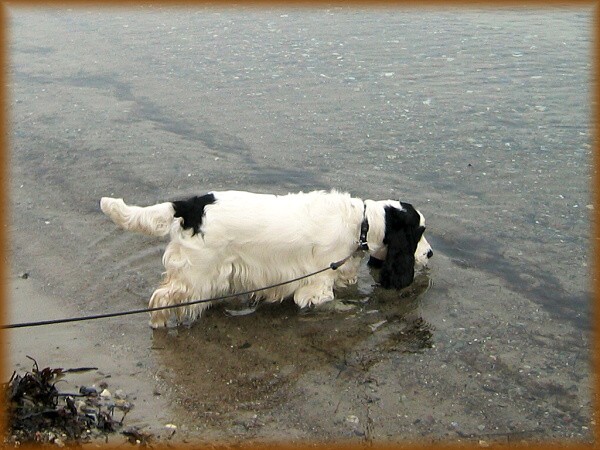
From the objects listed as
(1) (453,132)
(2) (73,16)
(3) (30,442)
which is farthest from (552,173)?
(2) (73,16)

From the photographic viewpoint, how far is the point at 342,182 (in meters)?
7.65

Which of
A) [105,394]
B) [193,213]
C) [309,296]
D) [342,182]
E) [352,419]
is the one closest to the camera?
[352,419]

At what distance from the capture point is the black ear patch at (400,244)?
5.68 metres

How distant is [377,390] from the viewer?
15.6ft

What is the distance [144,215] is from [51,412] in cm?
153

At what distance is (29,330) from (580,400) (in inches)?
143

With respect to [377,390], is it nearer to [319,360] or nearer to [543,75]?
[319,360]

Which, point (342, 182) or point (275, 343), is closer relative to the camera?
point (275, 343)

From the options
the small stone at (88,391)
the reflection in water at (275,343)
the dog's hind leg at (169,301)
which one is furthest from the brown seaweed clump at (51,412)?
the dog's hind leg at (169,301)

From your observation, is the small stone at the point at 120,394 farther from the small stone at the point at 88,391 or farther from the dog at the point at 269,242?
the dog at the point at 269,242

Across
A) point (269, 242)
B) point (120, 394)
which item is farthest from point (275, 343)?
point (120, 394)

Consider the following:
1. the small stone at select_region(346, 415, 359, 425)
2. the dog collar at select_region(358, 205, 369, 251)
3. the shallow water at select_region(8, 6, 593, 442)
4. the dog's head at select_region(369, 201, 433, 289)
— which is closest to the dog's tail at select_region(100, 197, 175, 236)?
the shallow water at select_region(8, 6, 593, 442)

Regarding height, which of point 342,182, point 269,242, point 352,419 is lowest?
point 352,419

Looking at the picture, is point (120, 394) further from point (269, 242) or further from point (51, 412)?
point (269, 242)
